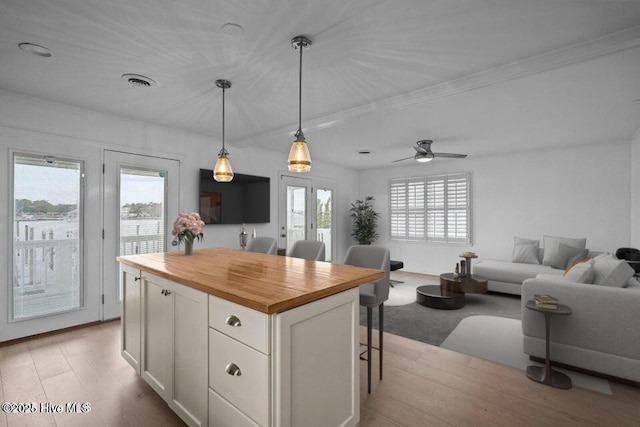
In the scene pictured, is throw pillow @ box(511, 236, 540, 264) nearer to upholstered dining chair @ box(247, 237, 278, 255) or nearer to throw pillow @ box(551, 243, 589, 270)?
throw pillow @ box(551, 243, 589, 270)

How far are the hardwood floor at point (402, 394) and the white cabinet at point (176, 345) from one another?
0.86 feet

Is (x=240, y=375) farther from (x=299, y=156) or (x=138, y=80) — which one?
(x=138, y=80)

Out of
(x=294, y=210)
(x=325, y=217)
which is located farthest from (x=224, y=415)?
(x=325, y=217)

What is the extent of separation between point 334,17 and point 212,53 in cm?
100

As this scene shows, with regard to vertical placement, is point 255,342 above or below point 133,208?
below

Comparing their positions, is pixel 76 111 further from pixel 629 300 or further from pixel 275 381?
pixel 629 300

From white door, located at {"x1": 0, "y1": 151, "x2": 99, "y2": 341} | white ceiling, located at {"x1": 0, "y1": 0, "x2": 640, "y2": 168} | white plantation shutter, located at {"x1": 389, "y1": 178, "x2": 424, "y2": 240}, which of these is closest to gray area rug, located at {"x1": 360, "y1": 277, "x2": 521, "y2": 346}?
white plantation shutter, located at {"x1": 389, "y1": 178, "x2": 424, "y2": 240}

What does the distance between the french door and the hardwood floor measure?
11.3 ft

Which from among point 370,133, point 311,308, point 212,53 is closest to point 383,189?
point 370,133

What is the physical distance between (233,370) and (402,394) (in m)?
1.41

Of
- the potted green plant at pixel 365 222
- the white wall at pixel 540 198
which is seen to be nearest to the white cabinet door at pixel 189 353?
the potted green plant at pixel 365 222

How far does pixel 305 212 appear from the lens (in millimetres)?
6312

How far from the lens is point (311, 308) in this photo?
1.43m

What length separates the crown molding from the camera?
2002 millimetres
